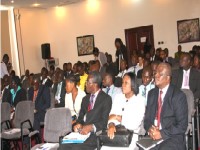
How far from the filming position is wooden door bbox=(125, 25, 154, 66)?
12.8 metres

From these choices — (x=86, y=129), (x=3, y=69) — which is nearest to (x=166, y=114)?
(x=86, y=129)

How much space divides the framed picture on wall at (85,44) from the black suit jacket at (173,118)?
1068cm

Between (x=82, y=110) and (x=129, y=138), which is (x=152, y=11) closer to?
(x=82, y=110)

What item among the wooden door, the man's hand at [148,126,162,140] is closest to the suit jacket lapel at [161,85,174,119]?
the man's hand at [148,126,162,140]

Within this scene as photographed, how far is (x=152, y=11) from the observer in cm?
1245

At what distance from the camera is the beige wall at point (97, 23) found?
39.8 ft

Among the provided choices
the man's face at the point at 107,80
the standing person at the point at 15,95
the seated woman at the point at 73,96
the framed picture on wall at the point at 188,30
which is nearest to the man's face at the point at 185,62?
the man's face at the point at 107,80

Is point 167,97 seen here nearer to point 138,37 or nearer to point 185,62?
point 185,62

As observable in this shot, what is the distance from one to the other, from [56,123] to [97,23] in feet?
32.7

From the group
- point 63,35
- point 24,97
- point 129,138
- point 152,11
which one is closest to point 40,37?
point 63,35

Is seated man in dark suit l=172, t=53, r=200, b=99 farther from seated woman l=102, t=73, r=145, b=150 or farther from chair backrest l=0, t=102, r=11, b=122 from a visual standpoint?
chair backrest l=0, t=102, r=11, b=122

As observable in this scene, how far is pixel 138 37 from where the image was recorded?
43.3 feet

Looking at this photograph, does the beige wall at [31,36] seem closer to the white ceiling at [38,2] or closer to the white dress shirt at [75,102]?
the white ceiling at [38,2]

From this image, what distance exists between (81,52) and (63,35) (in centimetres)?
132
